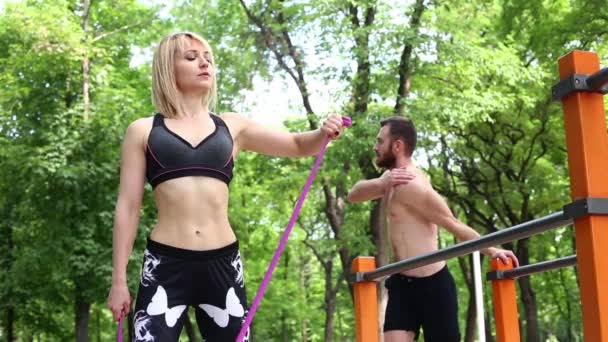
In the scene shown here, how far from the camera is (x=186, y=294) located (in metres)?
2.56

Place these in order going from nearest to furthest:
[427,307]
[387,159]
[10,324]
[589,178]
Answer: [589,178] < [427,307] < [387,159] < [10,324]

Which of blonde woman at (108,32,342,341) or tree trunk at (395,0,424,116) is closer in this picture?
blonde woman at (108,32,342,341)

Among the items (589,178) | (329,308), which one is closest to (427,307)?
(589,178)

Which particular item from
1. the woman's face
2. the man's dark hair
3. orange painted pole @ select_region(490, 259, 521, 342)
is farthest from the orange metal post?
the man's dark hair

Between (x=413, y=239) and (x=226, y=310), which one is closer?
(x=226, y=310)

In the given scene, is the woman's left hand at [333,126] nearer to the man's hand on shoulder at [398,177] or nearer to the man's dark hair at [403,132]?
the man's hand on shoulder at [398,177]

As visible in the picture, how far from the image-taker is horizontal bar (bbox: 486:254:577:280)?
3.19 meters

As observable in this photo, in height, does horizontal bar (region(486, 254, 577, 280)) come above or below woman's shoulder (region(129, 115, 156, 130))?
below

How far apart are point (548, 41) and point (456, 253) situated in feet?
42.5

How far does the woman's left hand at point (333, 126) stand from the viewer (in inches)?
108

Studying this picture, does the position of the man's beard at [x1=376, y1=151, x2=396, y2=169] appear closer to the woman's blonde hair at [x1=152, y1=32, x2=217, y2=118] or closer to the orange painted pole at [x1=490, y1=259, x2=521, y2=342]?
the orange painted pole at [x1=490, y1=259, x2=521, y2=342]

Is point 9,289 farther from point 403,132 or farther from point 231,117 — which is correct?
point 231,117

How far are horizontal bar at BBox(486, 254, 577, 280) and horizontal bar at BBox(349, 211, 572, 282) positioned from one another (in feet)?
1.50

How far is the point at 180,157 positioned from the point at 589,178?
1368 millimetres
